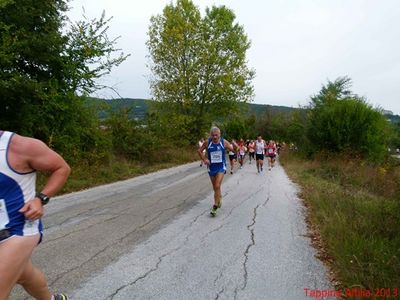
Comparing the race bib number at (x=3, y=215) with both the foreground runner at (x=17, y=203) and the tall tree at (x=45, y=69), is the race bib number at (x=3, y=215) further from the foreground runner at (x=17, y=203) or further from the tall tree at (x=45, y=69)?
the tall tree at (x=45, y=69)

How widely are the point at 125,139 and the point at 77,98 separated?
376 inches

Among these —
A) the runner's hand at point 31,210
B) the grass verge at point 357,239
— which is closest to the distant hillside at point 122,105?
the grass verge at point 357,239

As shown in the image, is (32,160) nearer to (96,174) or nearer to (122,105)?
(96,174)

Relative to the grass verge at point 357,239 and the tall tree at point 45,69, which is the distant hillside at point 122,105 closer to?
the tall tree at point 45,69

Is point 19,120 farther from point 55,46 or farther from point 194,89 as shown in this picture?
point 194,89

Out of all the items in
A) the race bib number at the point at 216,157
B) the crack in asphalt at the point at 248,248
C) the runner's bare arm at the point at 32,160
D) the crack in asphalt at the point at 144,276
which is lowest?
the crack in asphalt at the point at 248,248

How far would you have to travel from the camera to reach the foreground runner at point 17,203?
2863 mm

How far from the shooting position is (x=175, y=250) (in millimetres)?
6215

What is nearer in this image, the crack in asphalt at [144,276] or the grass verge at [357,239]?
the crack in asphalt at [144,276]

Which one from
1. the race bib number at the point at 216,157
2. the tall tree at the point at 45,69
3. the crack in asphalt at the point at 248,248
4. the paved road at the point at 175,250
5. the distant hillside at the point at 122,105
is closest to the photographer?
the paved road at the point at 175,250

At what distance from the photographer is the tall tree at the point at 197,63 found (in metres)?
38.7

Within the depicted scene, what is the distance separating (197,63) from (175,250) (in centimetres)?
3418

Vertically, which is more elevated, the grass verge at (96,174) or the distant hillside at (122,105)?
the distant hillside at (122,105)

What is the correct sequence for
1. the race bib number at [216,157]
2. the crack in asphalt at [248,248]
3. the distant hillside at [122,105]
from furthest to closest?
the distant hillside at [122,105] < the race bib number at [216,157] < the crack in asphalt at [248,248]
